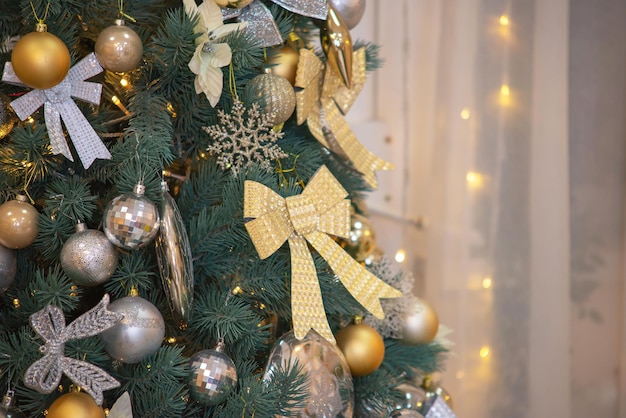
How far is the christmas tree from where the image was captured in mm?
583

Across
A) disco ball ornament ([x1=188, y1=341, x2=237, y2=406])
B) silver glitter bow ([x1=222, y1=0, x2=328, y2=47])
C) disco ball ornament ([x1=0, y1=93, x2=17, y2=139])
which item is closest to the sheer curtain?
silver glitter bow ([x1=222, y1=0, x2=328, y2=47])

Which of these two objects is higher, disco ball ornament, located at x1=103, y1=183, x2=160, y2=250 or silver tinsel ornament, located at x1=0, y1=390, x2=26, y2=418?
disco ball ornament, located at x1=103, y1=183, x2=160, y2=250

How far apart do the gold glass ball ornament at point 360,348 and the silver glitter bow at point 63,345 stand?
0.30 m

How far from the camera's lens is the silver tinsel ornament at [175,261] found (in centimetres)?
59

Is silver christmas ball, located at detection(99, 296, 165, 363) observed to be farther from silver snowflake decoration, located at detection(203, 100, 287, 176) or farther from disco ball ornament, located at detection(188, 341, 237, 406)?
silver snowflake decoration, located at detection(203, 100, 287, 176)

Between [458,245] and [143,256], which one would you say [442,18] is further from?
[143,256]

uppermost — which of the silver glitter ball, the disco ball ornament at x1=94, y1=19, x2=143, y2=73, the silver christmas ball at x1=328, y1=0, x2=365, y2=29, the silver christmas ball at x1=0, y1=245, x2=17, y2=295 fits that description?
the silver christmas ball at x1=328, y1=0, x2=365, y2=29

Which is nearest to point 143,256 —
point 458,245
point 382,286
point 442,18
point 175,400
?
point 175,400

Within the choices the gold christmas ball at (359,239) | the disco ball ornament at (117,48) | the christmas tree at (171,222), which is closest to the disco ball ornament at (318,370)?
the christmas tree at (171,222)

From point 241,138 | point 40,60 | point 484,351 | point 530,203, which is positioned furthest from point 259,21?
point 484,351

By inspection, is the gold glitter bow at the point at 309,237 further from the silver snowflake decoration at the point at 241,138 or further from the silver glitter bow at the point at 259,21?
the silver glitter bow at the point at 259,21

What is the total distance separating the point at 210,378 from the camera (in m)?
0.61

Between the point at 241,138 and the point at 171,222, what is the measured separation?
13cm

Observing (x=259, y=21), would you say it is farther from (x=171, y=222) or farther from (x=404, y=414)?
(x=404, y=414)
